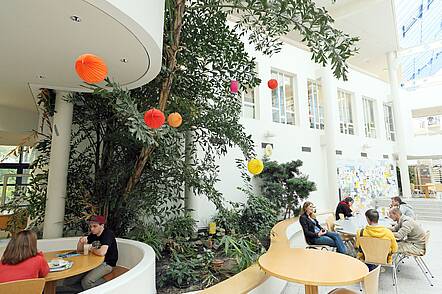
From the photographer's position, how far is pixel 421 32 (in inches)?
402

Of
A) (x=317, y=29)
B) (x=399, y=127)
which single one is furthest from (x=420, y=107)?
(x=317, y=29)

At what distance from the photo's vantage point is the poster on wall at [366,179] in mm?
9836

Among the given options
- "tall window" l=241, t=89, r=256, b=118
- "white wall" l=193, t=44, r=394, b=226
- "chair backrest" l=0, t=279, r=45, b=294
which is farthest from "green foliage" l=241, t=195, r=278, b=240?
"chair backrest" l=0, t=279, r=45, b=294

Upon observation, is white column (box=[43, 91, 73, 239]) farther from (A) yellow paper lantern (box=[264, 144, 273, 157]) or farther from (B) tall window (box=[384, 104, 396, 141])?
(B) tall window (box=[384, 104, 396, 141])

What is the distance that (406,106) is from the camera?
13.3 m

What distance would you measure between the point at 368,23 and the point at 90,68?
33.3ft

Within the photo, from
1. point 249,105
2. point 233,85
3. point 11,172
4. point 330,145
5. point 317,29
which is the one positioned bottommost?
point 11,172

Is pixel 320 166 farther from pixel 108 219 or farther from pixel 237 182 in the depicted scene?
pixel 108 219

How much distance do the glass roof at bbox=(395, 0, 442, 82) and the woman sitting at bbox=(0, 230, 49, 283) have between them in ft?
35.3

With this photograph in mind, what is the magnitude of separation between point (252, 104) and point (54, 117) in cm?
560

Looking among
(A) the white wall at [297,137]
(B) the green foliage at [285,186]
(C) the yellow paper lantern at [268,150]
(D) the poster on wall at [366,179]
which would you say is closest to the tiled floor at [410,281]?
(B) the green foliage at [285,186]

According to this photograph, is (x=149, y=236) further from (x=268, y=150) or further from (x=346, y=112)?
(x=346, y=112)

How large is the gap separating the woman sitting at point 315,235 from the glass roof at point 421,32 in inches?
310

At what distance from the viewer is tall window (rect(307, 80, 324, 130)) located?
9656 mm
